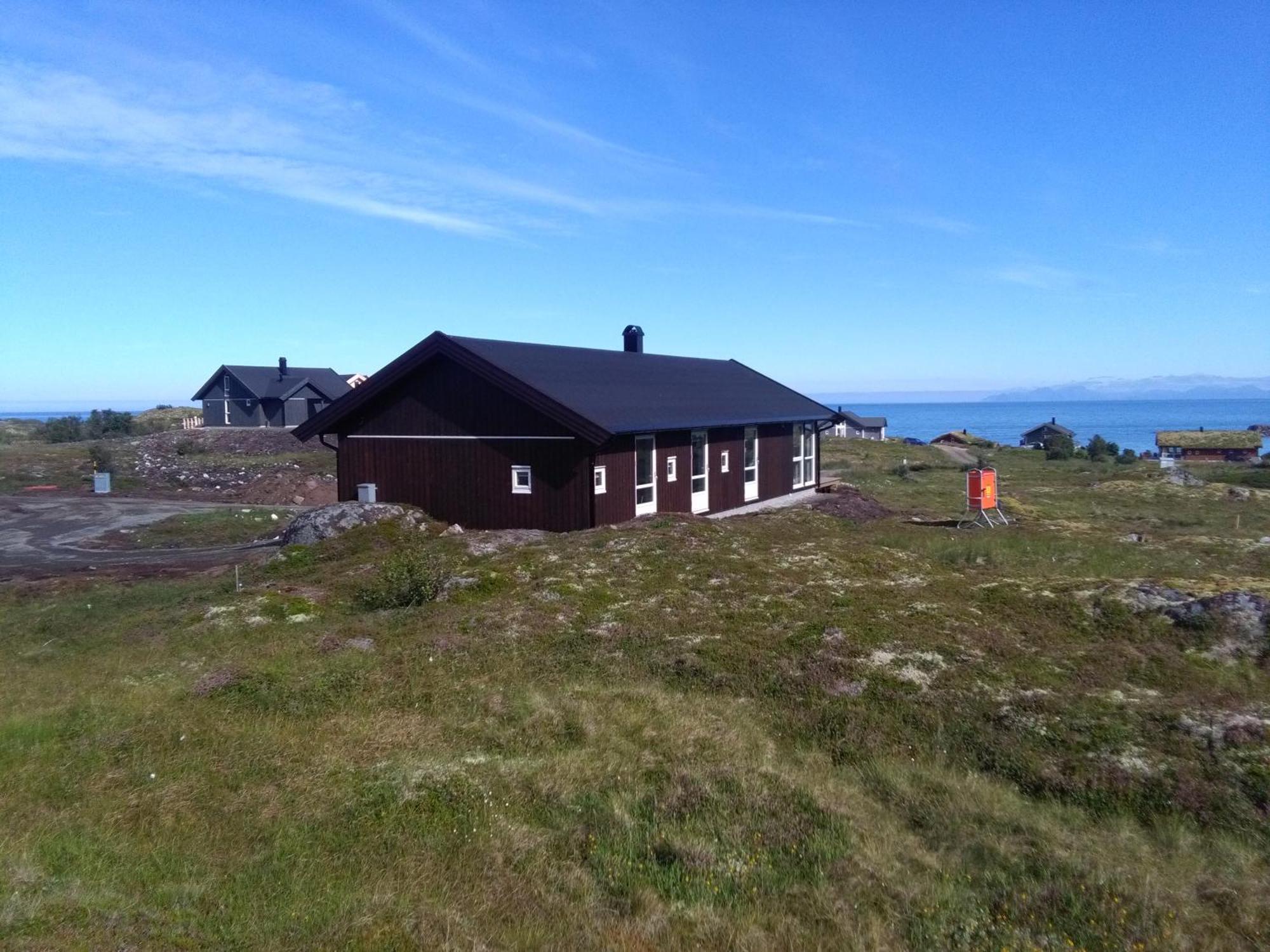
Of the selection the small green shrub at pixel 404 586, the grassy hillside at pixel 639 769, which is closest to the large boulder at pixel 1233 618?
the grassy hillside at pixel 639 769

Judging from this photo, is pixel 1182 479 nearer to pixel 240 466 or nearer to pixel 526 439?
pixel 526 439

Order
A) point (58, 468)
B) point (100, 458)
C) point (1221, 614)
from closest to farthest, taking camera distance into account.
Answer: point (1221, 614), point (58, 468), point (100, 458)

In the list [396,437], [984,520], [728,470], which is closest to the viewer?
[396,437]

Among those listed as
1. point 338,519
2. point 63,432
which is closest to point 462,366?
point 338,519

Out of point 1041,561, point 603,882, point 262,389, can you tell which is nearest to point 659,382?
point 1041,561

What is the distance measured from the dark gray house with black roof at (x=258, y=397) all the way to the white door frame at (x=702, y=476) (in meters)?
51.9

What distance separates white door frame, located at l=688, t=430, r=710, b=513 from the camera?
27.6 m

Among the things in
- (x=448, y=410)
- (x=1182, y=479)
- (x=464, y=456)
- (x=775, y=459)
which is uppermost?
(x=448, y=410)

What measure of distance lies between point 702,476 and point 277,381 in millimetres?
56530

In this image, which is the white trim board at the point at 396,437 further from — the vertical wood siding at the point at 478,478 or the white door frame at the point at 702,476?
the white door frame at the point at 702,476

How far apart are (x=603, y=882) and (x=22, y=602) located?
16672 mm

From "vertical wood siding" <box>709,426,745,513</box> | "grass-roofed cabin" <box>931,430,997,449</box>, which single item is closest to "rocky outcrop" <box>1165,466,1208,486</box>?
"vertical wood siding" <box>709,426,745,513</box>

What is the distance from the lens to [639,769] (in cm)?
938

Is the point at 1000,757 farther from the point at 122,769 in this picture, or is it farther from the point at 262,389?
the point at 262,389
